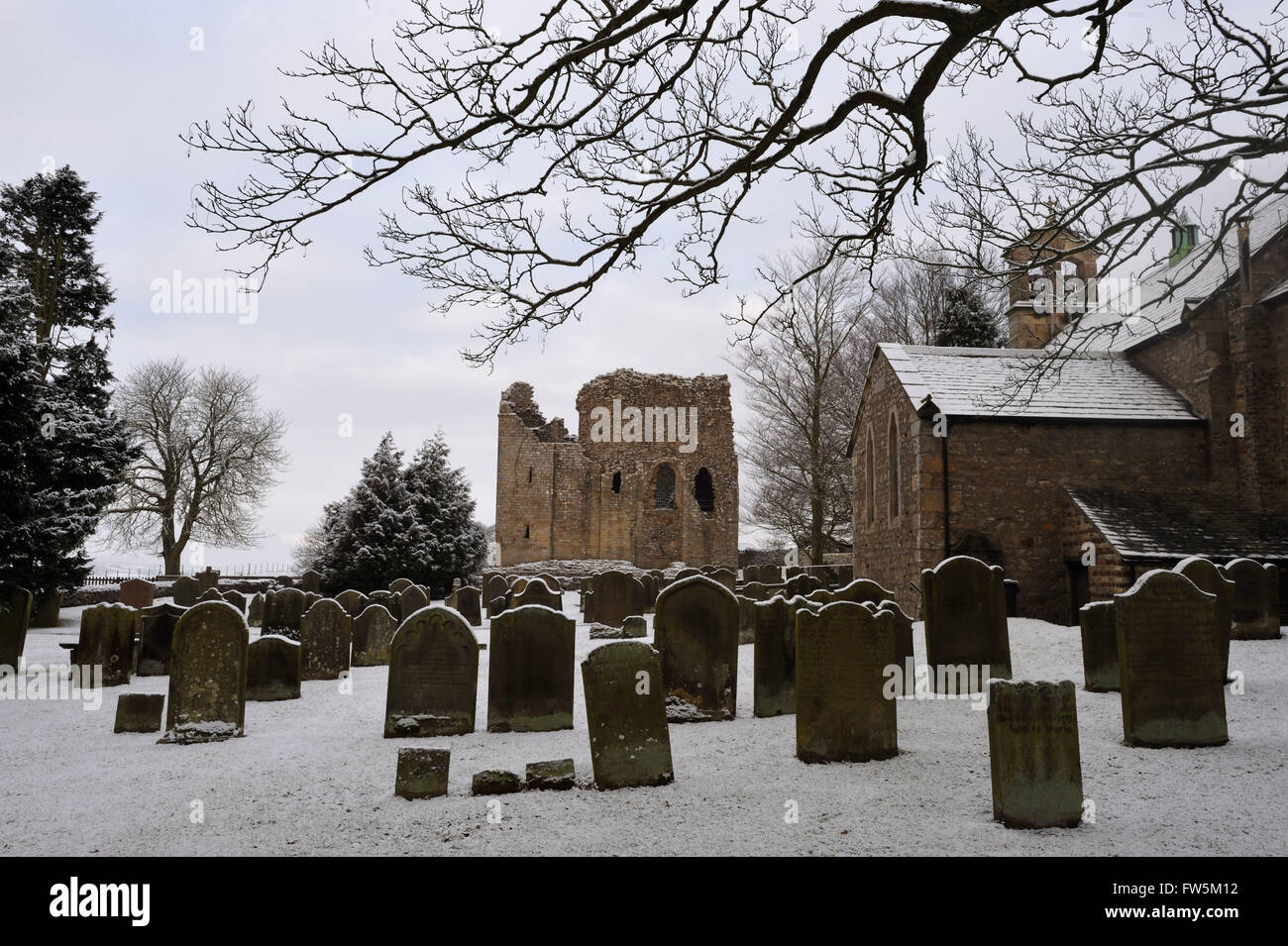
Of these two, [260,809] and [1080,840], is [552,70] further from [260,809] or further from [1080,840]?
[1080,840]

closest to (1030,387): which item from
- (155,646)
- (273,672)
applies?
(273,672)

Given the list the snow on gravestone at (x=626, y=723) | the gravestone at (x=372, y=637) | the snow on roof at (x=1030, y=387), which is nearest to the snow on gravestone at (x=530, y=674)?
the snow on gravestone at (x=626, y=723)

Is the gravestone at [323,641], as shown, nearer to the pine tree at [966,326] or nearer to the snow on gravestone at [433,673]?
the snow on gravestone at [433,673]

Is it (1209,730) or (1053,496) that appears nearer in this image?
(1209,730)

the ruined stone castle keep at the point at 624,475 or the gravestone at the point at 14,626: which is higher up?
the ruined stone castle keep at the point at 624,475

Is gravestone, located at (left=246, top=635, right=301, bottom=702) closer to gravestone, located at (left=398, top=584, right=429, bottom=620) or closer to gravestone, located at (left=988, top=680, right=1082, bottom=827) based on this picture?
gravestone, located at (left=398, top=584, right=429, bottom=620)

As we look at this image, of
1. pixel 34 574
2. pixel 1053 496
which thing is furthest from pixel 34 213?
pixel 1053 496

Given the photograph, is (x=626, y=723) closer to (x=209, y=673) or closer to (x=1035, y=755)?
(x=1035, y=755)

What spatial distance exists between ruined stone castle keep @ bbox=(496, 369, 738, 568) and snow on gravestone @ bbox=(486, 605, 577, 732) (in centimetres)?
2411

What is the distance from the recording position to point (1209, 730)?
570 cm

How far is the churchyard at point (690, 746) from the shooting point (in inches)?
170

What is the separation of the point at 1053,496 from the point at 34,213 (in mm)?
→ 26960

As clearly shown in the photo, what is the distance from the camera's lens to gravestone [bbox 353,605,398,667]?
36.8 feet

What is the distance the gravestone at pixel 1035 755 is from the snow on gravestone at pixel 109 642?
33.0 feet
